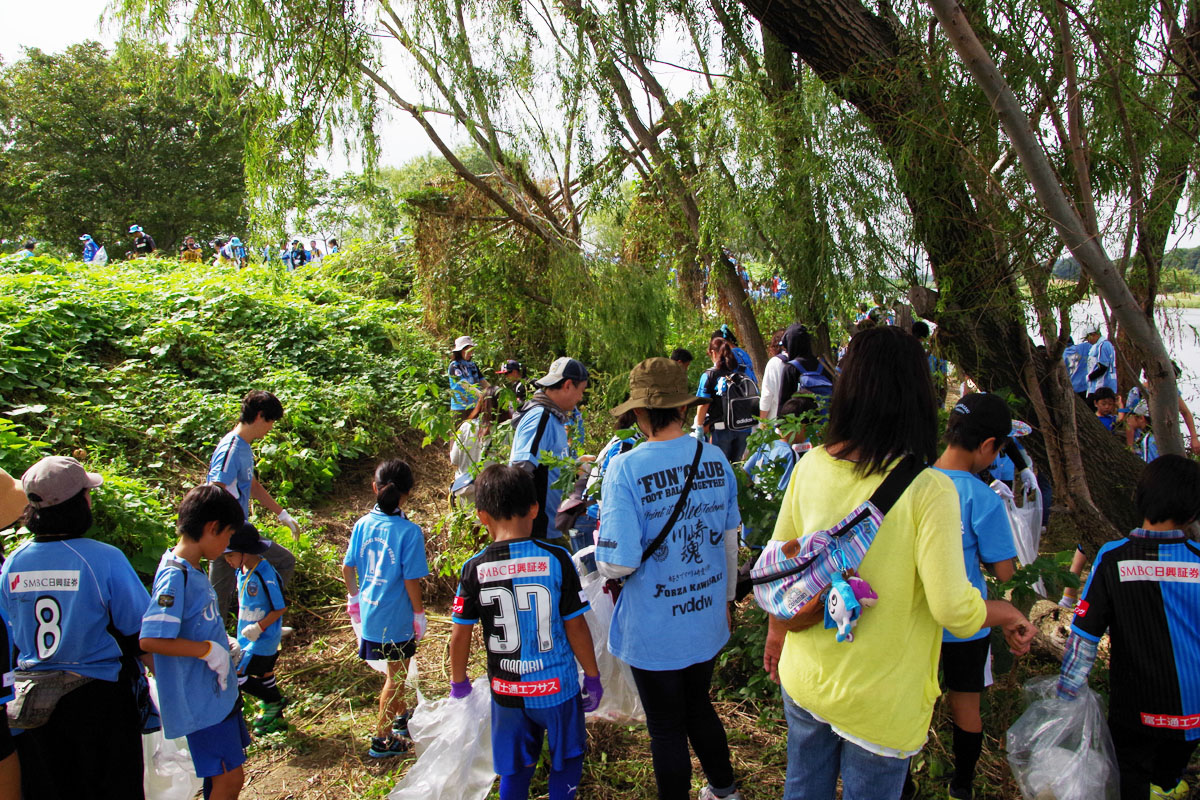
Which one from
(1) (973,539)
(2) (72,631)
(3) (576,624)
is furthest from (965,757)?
(2) (72,631)

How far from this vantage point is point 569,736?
2.64 meters

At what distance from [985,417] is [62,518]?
315 centimetres

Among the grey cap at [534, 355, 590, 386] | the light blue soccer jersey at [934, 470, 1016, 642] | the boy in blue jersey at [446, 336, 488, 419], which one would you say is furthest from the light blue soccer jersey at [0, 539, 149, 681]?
the boy in blue jersey at [446, 336, 488, 419]

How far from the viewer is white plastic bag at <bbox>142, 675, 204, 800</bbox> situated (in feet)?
9.43

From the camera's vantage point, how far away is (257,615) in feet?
11.8

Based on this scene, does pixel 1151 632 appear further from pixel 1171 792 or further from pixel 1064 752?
pixel 1171 792

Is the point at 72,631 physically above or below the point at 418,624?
above

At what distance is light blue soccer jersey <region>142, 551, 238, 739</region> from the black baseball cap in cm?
276

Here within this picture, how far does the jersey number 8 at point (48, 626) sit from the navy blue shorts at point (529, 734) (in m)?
1.44

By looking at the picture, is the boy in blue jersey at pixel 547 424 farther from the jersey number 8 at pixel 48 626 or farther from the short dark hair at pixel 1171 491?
the short dark hair at pixel 1171 491

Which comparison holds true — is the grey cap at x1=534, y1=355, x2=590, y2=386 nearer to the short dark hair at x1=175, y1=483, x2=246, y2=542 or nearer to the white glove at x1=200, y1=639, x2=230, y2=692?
the short dark hair at x1=175, y1=483, x2=246, y2=542

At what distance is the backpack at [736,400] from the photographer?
6.07m

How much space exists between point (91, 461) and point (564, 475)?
14.3 ft

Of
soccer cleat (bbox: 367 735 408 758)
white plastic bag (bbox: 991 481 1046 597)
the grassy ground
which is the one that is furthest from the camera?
white plastic bag (bbox: 991 481 1046 597)
